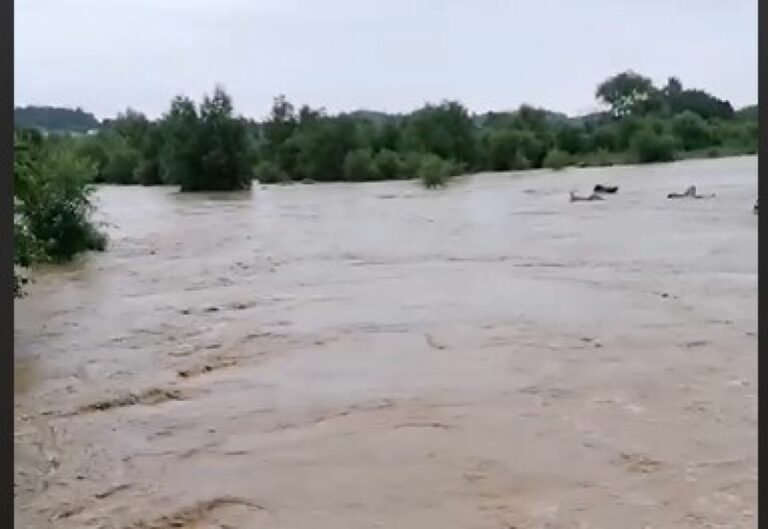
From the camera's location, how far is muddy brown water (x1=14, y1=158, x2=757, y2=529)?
2096mm

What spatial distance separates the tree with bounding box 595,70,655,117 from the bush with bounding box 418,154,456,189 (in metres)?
2.59

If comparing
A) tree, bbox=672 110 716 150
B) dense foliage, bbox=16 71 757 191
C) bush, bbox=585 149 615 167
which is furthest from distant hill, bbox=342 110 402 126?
tree, bbox=672 110 716 150

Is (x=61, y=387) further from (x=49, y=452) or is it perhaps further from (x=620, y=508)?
(x=620, y=508)

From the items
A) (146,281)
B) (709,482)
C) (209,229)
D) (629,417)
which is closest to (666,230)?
(209,229)

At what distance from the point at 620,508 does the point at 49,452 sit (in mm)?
1047

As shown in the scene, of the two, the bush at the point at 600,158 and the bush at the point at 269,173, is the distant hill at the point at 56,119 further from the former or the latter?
the bush at the point at 269,173

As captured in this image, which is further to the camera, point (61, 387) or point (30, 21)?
point (61, 387)

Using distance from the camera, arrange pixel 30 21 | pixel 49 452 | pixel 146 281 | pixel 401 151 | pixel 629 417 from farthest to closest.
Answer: pixel 146 281, pixel 401 151, pixel 629 417, pixel 49 452, pixel 30 21

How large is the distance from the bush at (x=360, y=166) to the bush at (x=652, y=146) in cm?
164

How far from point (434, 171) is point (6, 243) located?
4.73m

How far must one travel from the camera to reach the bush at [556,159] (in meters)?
3.35

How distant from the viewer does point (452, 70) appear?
3.29 metres

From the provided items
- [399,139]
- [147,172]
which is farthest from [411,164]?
[147,172]

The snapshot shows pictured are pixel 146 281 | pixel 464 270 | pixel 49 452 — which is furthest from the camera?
pixel 464 270
